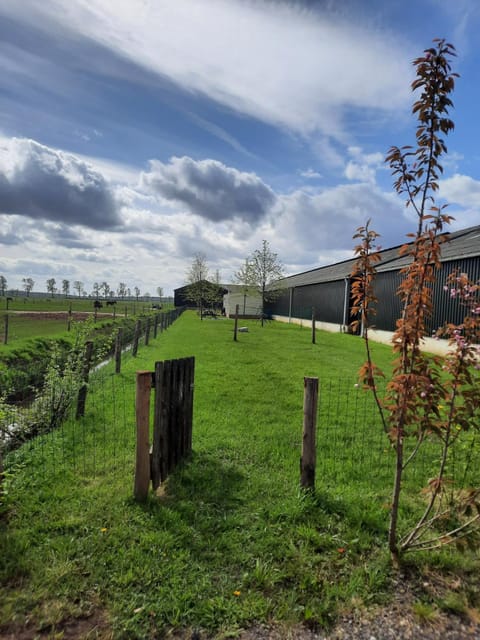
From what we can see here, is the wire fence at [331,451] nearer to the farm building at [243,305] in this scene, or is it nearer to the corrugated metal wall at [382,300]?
the corrugated metal wall at [382,300]

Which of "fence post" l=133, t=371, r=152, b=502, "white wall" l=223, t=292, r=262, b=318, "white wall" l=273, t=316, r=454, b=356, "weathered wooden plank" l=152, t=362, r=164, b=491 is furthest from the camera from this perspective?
"white wall" l=223, t=292, r=262, b=318

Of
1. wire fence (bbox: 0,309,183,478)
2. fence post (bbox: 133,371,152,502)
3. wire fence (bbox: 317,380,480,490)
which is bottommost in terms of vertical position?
wire fence (bbox: 0,309,183,478)

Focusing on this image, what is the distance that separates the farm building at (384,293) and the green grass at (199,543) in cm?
228

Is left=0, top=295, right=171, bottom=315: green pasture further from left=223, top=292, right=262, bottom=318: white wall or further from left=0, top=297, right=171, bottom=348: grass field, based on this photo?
left=223, top=292, right=262, bottom=318: white wall

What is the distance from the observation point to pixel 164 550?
288 centimetres

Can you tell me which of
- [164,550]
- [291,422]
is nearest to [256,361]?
[291,422]

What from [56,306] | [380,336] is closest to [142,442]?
[380,336]

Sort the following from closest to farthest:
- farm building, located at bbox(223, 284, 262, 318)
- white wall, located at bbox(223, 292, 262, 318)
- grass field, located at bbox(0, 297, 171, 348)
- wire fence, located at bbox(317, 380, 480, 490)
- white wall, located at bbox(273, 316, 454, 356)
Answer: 1. wire fence, located at bbox(317, 380, 480, 490)
2. white wall, located at bbox(273, 316, 454, 356)
3. grass field, located at bbox(0, 297, 171, 348)
4. farm building, located at bbox(223, 284, 262, 318)
5. white wall, located at bbox(223, 292, 262, 318)

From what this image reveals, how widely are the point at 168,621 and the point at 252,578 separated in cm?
64

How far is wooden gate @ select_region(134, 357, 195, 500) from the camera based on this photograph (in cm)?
356

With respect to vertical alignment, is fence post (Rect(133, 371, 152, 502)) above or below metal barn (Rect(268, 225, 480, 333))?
below

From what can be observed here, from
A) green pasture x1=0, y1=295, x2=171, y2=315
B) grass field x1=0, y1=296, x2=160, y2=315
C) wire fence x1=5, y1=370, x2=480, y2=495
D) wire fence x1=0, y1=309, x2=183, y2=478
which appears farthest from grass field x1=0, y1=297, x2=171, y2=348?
wire fence x1=5, y1=370, x2=480, y2=495

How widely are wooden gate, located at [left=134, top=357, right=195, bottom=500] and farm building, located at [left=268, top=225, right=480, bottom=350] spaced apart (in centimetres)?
220

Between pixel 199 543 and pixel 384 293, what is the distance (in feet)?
61.8
